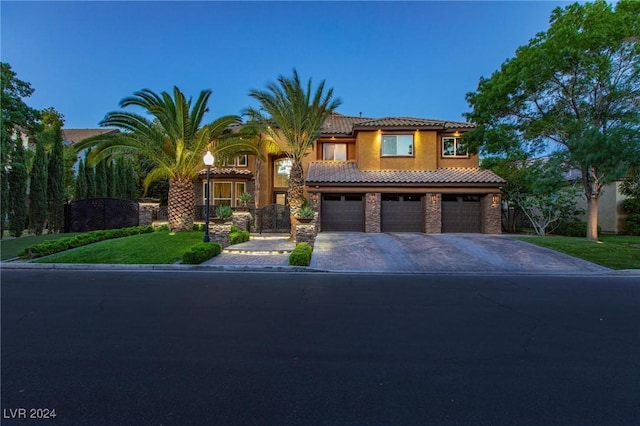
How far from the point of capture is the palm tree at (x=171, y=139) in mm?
17156

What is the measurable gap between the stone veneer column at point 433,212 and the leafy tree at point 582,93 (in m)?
4.30

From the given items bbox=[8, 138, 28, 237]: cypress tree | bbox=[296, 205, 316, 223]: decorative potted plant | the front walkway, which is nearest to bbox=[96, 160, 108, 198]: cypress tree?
bbox=[8, 138, 28, 237]: cypress tree

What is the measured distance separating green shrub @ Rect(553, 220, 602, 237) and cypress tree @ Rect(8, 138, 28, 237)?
32.7m

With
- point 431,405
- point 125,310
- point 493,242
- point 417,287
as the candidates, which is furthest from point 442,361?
point 493,242

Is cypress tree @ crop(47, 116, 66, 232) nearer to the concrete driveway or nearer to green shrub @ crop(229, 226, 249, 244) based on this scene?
green shrub @ crop(229, 226, 249, 244)

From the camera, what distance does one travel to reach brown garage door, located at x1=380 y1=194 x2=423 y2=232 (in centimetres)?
2216

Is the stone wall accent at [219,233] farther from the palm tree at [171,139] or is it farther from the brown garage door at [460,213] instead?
the brown garage door at [460,213]

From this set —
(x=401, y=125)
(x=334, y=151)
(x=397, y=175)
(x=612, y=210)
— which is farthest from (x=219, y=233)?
(x=612, y=210)

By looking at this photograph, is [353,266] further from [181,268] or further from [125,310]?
[125,310]

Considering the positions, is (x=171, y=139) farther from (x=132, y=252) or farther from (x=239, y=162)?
(x=239, y=162)

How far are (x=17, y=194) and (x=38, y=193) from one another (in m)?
1.03

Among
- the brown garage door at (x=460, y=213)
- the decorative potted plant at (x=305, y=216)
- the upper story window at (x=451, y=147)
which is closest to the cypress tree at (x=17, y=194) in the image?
the decorative potted plant at (x=305, y=216)

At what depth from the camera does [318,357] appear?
172 inches

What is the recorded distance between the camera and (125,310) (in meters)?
6.43
